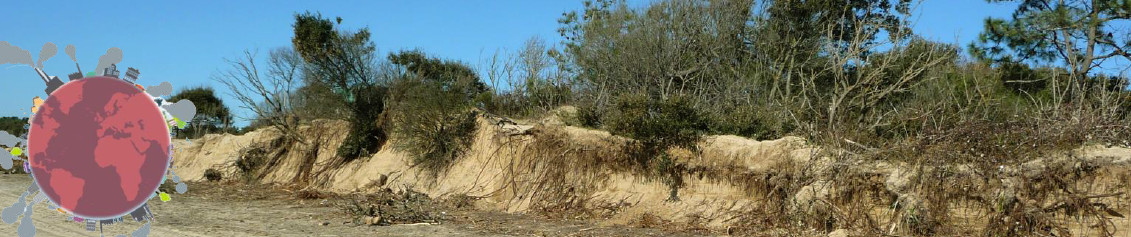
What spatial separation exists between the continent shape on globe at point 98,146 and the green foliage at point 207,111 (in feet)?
90.4

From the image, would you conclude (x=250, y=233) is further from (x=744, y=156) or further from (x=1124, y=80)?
(x=1124, y=80)

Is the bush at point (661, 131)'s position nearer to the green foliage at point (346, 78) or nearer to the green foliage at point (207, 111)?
the green foliage at point (346, 78)

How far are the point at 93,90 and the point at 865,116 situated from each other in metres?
12.3

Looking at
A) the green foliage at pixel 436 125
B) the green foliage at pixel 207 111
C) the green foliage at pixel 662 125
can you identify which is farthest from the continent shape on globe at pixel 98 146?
the green foliage at pixel 207 111

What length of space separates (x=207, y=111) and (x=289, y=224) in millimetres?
21707

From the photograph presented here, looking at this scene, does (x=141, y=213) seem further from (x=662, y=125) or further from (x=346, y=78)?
(x=346, y=78)

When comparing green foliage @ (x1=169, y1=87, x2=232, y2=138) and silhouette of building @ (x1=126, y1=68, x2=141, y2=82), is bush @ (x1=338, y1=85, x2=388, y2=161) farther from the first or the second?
silhouette of building @ (x1=126, y1=68, x2=141, y2=82)

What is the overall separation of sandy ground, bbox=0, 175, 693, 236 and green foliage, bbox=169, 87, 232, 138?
45.7ft

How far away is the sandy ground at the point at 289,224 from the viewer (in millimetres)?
11567

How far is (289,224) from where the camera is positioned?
13555 mm

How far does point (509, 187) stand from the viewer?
1647 cm

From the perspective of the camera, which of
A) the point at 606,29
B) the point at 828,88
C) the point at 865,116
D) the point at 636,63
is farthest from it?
the point at 606,29

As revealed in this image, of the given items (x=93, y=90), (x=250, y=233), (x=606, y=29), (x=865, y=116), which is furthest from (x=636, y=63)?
(x=93, y=90)

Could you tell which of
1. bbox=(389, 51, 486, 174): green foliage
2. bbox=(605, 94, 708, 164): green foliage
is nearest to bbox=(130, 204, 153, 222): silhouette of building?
bbox=(605, 94, 708, 164): green foliage
